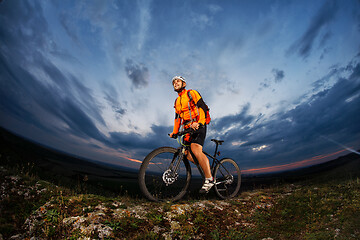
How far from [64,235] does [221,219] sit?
10.5 ft

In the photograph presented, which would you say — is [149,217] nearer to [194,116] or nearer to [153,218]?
[153,218]

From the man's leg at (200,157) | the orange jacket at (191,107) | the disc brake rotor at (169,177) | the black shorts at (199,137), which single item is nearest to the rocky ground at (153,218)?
the disc brake rotor at (169,177)

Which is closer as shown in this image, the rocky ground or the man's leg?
the rocky ground

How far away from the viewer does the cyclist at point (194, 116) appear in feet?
16.2

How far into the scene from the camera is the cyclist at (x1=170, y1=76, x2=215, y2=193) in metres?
4.94

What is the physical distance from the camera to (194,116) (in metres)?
5.00

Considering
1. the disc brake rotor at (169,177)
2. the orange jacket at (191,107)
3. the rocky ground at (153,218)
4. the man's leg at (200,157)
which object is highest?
the orange jacket at (191,107)

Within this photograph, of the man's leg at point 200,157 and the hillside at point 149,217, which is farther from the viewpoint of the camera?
the man's leg at point 200,157

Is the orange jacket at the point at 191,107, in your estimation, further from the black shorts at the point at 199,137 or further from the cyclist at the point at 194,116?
the black shorts at the point at 199,137

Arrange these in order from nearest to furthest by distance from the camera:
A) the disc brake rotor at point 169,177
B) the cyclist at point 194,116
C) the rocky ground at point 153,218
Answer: the rocky ground at point 153,218, the disc brake rotor at point 169,177, the cyclist at point 194,116

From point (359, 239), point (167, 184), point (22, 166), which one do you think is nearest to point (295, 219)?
point (359, 239)

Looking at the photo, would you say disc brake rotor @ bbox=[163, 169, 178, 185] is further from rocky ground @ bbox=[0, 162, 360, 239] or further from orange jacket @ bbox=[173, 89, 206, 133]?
orange jacket @ bbox=[173, 89, 206, 133]

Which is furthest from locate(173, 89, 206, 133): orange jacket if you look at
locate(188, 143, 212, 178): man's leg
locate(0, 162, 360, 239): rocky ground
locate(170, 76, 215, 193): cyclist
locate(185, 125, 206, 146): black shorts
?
locate(0, 162, 360, 239): rocky ground

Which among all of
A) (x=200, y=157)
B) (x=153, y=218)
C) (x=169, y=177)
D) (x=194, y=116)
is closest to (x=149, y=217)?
(x=153, y=218)
